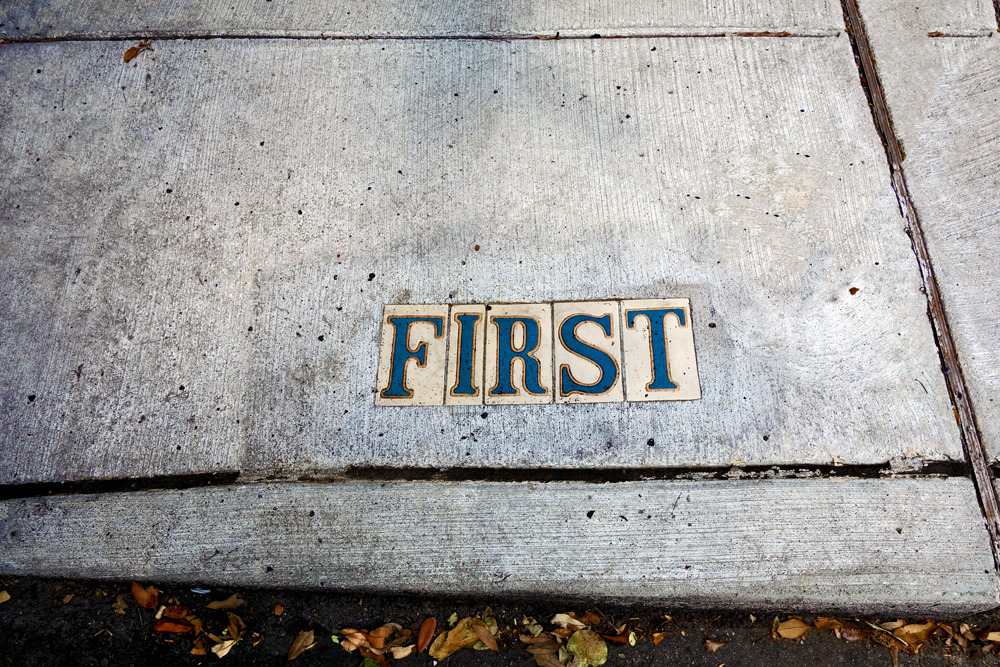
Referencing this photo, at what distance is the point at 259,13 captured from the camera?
2768 mm

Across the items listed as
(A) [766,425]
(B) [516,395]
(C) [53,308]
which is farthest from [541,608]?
(C) [53,308]

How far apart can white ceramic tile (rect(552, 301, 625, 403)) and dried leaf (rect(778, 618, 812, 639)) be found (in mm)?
907

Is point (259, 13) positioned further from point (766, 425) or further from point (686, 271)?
point (766, 425)

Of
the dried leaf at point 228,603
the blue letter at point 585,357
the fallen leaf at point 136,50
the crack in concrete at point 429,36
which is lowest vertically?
the dried leaf at point 228,603

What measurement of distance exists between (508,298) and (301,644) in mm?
1412

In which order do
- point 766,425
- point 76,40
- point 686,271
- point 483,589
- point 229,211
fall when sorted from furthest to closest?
point 76,40 < point 229,211 < point 686,271 < point 766,425 < point 483,589

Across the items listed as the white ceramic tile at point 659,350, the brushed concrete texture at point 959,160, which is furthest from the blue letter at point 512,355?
the brushed concrete texture at point 959,160

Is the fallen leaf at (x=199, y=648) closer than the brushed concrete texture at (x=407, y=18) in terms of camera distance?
Yes

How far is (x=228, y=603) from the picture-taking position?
6.38ft

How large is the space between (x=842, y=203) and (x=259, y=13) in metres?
2.83

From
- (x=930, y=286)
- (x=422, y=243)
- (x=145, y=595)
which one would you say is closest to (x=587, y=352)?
(x=422, y=243)

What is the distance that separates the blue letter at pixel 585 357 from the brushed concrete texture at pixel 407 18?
145cm

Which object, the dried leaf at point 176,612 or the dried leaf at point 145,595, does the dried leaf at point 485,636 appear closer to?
the dried leaf at point 176,612

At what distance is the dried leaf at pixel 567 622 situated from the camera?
1.90 metres
